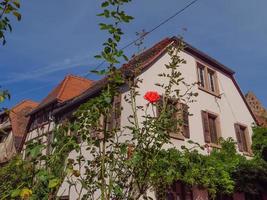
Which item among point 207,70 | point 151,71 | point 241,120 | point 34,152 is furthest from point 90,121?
point 241,120

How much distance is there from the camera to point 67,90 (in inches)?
759

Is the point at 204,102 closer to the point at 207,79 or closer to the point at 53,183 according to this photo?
the point at 207,79

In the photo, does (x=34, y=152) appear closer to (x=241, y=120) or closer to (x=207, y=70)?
(x=207, y=70)

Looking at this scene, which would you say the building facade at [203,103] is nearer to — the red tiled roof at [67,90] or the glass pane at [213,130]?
the glass pane at [213,130]

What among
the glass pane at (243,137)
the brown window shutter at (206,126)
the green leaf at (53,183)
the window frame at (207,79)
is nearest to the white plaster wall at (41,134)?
the green leaf at (53,183)

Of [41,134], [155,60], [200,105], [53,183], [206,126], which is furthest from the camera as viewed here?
[200,105]

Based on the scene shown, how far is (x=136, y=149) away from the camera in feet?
9.96

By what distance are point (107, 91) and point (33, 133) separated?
17.3 meters

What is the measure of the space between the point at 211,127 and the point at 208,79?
2.60 meters

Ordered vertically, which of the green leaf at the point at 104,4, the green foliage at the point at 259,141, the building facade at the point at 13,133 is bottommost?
the green leaf at the point at 104,4

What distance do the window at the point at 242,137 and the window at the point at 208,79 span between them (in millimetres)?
2213

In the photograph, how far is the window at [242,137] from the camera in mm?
15616

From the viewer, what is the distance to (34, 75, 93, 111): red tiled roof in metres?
18.1

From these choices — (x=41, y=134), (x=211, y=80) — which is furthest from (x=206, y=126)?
(x=41, y=134)
